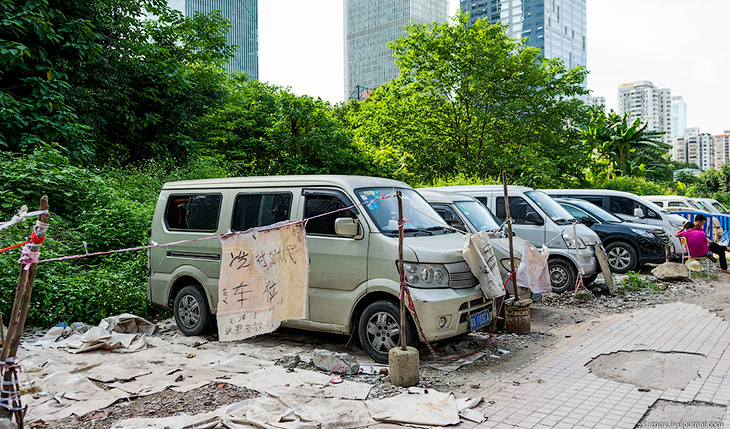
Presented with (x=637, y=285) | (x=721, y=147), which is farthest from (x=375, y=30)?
(x=637, y=285)

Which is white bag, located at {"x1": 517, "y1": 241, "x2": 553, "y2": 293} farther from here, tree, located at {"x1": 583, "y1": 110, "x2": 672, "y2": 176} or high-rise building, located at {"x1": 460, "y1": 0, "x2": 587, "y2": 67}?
high-rise building, located at {"x1": 460, "y1": 0, "x2": 587, "y2": 67}

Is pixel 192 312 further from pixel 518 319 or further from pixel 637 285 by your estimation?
pixel 637 285

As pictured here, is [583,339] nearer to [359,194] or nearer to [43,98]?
[359,194]

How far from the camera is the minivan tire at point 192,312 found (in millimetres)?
7500

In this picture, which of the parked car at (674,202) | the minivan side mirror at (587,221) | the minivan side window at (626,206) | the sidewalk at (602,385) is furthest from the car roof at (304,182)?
the parked car at (674,202)

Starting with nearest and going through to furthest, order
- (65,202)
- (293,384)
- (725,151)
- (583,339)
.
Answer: (293,384) → (583,339) → (65,202) → (725,151)

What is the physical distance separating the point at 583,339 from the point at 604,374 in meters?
1.61

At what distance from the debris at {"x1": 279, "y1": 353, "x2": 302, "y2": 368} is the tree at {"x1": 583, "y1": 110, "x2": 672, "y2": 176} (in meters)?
37.4

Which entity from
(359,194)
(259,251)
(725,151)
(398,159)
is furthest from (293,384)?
(725,151)

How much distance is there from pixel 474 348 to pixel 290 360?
93.3 inches

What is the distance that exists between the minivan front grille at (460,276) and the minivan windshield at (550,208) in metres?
5.21

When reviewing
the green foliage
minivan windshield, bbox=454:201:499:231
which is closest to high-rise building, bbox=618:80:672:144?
the green foliage

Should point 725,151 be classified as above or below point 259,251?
above

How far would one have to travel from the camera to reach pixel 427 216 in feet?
23.0
